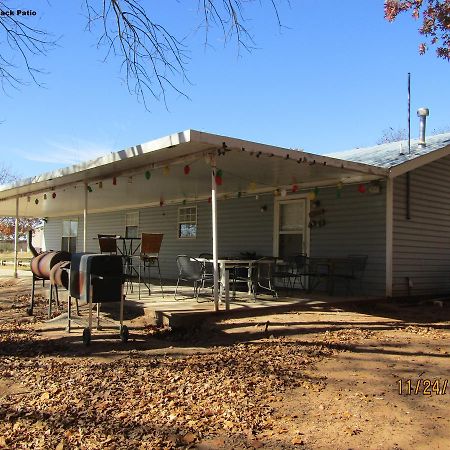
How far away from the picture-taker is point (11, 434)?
3230 mm

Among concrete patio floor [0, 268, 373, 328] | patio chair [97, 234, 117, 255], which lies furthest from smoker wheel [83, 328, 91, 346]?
patio chair [97, 234, 117, 255]

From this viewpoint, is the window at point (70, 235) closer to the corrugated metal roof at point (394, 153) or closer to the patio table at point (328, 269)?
the corrugated metal roof at point (394, 153)

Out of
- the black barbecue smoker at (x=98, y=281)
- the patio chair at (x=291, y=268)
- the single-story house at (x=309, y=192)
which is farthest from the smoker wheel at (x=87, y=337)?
the patio chair at (x=291, y=268)

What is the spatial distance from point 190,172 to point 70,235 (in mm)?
12458

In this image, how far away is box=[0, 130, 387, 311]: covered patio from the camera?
21.7ft

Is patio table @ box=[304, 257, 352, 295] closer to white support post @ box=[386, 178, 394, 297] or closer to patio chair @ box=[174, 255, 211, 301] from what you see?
white support post @ box=[386, 178, 394, 297]

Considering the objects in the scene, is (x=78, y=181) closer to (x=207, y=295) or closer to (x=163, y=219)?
(x=207, y=295)

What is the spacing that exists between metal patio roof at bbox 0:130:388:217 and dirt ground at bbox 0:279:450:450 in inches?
90.0

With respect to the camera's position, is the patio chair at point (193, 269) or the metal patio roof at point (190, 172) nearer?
the metal patio roof at point (190, 172)

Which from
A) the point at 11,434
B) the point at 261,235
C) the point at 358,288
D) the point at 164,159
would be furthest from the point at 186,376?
the point at 261,235

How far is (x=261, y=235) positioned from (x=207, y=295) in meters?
2.73

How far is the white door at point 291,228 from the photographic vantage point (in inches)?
398

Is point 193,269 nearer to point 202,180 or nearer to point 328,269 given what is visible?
point 202,180
